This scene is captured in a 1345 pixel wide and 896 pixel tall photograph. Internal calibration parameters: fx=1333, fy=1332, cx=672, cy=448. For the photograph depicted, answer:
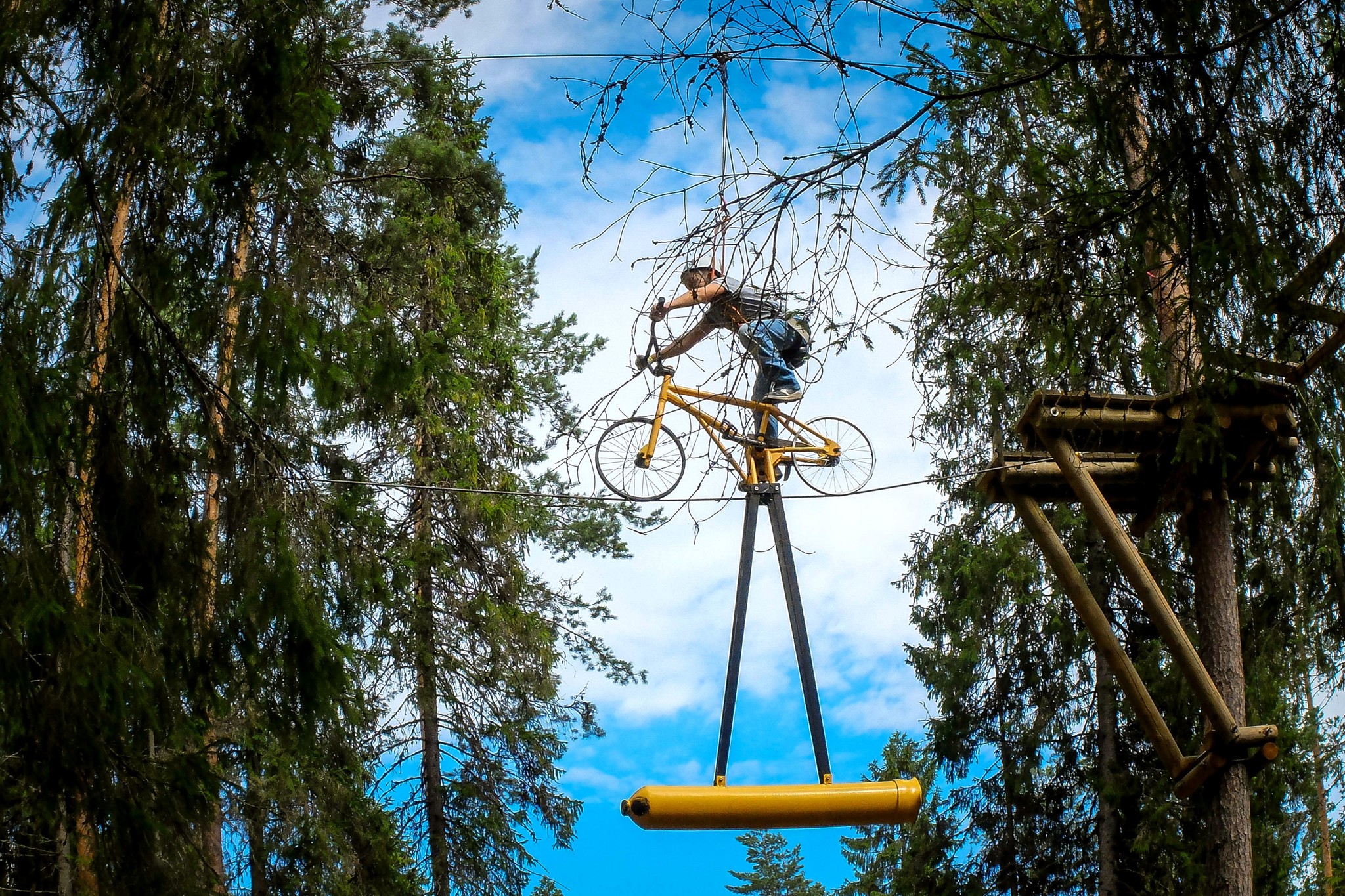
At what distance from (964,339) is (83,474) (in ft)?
11.5

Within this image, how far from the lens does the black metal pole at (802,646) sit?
6047 millimetres

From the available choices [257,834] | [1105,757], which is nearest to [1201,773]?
[1105,757]

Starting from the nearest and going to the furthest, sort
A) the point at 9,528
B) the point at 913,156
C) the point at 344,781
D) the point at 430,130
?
the point at 913,156
the point at 9,528
the point at 344,781
the point at 430,130

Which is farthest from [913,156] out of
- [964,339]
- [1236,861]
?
[1236,861]

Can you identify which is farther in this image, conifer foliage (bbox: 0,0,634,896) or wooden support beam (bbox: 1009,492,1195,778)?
wooden support beam (bbox: 1009,492,1195,778)

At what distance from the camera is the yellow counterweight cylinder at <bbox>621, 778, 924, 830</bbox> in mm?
5617

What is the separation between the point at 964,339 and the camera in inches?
195

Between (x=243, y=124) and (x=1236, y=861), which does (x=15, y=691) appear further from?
(x=1236, y=861)

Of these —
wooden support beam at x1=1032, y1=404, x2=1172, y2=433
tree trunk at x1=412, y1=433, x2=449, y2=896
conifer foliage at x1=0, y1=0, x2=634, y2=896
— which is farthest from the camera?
tree trunk at x1=412, y1=433, x2=449, y2=896

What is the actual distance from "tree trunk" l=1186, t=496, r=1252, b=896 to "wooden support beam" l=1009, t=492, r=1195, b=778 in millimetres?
229

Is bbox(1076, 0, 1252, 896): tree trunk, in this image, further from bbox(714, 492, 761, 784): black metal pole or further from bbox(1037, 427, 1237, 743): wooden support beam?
bbox(714, 492, 761, 784): black metal pole

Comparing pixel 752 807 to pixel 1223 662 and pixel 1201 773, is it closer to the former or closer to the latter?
pixel 1201 773

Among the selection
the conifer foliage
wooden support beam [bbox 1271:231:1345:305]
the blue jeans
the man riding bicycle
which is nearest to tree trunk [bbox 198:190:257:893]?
the conifer foliage

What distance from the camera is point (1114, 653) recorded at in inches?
245
